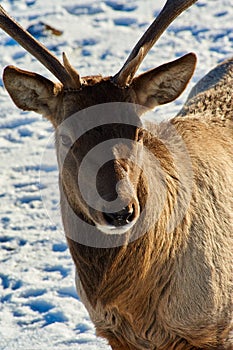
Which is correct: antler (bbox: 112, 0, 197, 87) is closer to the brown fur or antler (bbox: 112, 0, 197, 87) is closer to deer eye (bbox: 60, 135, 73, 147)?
the brown fur

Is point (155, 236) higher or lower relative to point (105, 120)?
lower

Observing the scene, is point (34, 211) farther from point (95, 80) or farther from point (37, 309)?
point (95, 80)

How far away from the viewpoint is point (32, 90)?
171 inches

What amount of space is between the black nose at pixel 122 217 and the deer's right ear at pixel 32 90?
0.89 metres

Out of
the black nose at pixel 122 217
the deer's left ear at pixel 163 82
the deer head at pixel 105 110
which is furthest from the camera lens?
the deer's left ear at pixel 163 82

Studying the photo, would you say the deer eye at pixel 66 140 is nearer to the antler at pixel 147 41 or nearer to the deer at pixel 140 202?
the deer at pixel 140 202

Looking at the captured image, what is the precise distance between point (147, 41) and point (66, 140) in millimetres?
735

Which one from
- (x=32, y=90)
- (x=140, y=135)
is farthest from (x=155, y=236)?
(x=32, y=90)

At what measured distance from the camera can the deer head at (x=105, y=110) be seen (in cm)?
382

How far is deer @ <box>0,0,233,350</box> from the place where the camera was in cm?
401

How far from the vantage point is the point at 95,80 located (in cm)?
418

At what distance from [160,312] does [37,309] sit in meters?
1.82

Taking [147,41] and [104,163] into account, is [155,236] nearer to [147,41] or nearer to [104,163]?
[104,163]

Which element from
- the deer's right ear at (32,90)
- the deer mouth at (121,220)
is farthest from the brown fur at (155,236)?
the deer mouth at (121,220)
